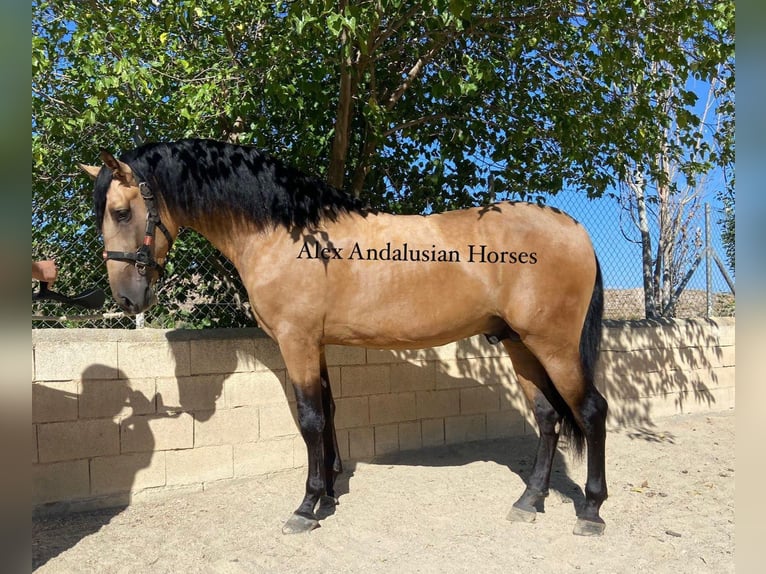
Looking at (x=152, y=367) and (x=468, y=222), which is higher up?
(x=468, y=222)

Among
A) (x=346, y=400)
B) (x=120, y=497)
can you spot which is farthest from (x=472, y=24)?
(x=120, y=497)

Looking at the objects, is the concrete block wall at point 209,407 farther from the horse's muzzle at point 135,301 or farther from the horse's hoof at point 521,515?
the horse's hoof at point 521,515

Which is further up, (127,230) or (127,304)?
(127,230)

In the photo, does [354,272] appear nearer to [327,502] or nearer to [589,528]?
[327,502]

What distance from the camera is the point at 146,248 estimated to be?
2.85 m

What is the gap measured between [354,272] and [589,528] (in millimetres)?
1924

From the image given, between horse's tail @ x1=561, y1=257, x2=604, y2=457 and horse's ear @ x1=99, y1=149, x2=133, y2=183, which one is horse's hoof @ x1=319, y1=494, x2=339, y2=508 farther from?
horse's ear @ x1=99, y1=149, x2=133, y2=183

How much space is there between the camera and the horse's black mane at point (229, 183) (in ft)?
9.74

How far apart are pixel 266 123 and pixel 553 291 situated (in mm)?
2444

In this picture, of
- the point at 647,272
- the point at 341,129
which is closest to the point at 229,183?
the point at 341,129

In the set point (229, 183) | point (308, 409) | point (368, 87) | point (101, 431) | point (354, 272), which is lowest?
point (101, 431)

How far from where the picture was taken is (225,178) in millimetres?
3049

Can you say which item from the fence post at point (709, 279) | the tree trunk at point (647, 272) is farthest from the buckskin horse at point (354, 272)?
the fence post at point (709, 279)
